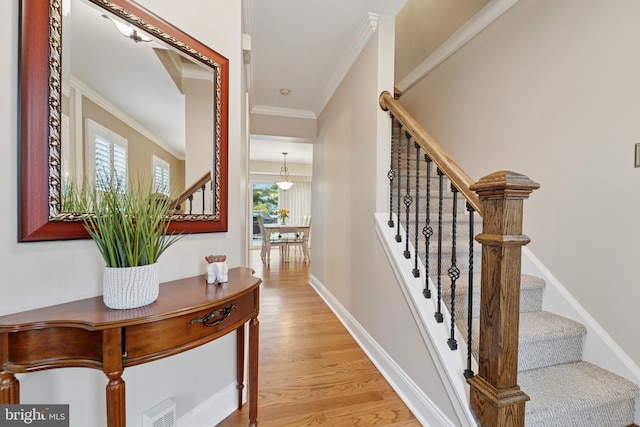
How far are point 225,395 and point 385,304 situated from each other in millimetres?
1122

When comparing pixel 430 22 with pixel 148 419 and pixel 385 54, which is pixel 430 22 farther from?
pixel 148 419

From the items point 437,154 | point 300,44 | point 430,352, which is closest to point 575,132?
point 437,154

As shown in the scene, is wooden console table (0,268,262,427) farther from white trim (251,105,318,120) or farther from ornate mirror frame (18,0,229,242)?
white trim (251,105,318,120)

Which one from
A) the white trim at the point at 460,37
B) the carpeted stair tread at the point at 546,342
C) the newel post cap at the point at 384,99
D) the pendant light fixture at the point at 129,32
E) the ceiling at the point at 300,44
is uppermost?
the white trim at the point at 460,37

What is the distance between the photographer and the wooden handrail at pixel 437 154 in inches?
49.0

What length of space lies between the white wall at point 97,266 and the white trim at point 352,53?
106 cm

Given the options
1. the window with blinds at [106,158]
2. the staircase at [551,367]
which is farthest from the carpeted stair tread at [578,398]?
the window with blinds at [106,158]

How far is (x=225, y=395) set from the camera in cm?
152

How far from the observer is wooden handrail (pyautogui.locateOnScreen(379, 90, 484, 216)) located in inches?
49.0

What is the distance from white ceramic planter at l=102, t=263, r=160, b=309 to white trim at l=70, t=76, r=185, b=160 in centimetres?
61

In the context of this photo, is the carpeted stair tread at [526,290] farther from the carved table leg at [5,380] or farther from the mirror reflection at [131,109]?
the carved table leg at [5,380]

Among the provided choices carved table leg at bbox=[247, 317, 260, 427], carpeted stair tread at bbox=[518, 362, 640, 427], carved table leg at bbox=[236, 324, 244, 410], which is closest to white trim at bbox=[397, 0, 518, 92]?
carpeted stair tread at bbox=[518, 362, 640, 427]

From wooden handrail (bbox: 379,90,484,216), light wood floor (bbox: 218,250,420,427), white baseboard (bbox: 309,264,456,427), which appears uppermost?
wooden handrail (bbox: 379,90,484,216)

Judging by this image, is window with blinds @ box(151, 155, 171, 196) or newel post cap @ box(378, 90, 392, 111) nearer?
window with blinds @ box(151, 155, 171, 196)
